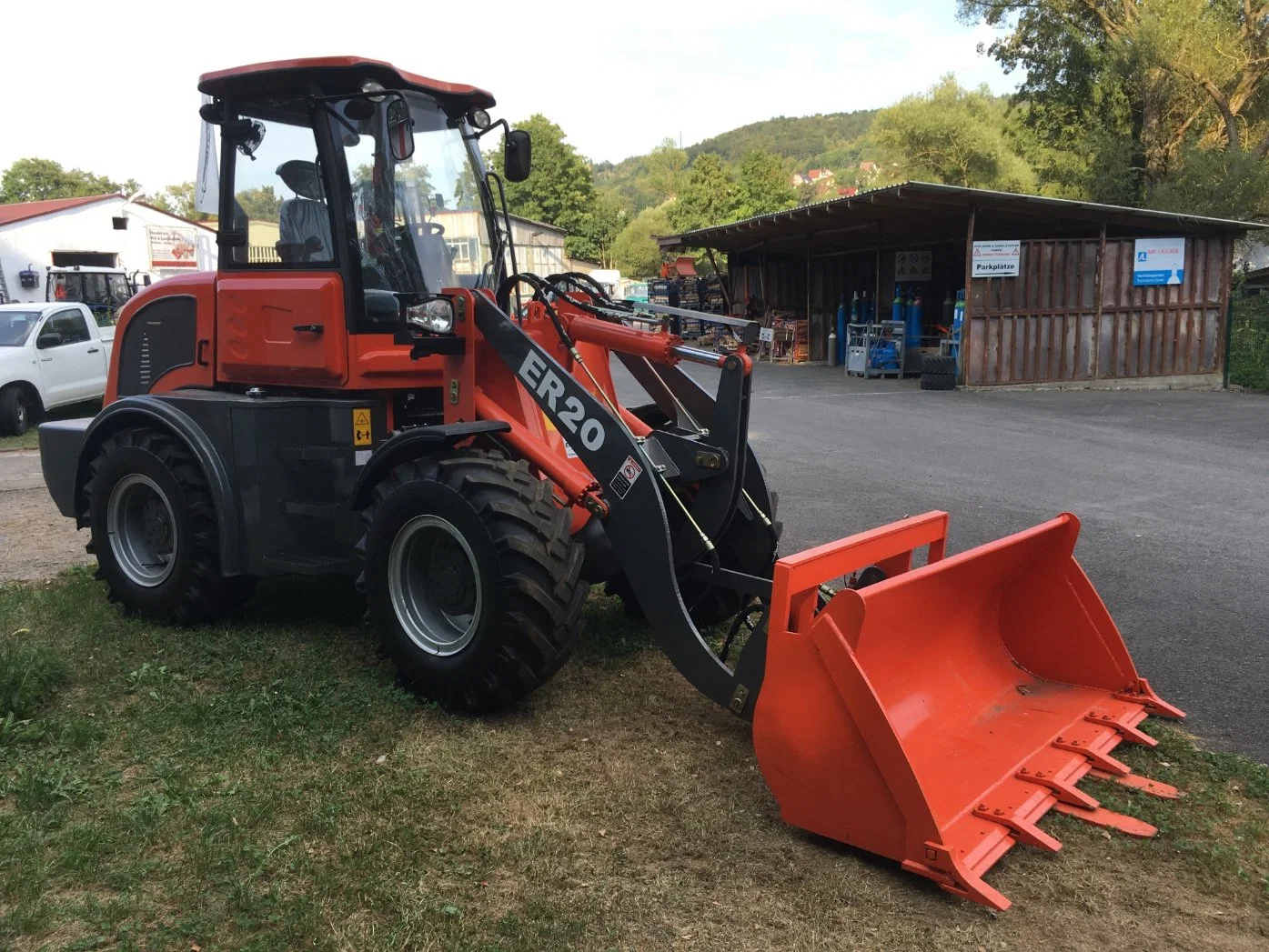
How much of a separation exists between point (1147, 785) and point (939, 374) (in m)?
14.6

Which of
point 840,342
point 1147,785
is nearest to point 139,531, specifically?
point 1147,785

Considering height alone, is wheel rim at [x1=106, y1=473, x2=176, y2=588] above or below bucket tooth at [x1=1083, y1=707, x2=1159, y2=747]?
above

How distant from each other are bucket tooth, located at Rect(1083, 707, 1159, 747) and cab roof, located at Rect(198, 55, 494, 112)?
4208mm

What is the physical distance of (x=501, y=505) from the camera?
160 inches

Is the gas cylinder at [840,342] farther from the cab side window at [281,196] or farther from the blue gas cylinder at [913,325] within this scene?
the cab side window at [281,196]

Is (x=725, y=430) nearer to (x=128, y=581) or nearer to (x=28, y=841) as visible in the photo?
(x=28, y=841)

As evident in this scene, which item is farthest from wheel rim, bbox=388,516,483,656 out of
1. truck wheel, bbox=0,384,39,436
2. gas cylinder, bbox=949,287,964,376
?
gas cylinder, bbox=949,287,964,376

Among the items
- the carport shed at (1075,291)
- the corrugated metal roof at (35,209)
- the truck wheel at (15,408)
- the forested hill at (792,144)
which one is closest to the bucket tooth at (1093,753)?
the carport shed at (1075,291)

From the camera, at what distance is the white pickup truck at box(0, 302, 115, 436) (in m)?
13.7

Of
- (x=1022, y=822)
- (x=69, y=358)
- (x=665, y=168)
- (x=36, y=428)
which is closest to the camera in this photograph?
(x=1022, y=822)

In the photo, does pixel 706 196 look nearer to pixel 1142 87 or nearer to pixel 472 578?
pixel 1142 87

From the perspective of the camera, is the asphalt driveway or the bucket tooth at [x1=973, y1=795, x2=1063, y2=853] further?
the asphalt driveway

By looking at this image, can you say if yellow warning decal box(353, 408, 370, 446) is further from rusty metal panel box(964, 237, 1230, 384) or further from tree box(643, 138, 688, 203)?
tree box(643, 138, 688, 203)

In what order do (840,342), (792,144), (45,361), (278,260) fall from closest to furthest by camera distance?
(278,260), (45,361), (840,342), (792,144)
